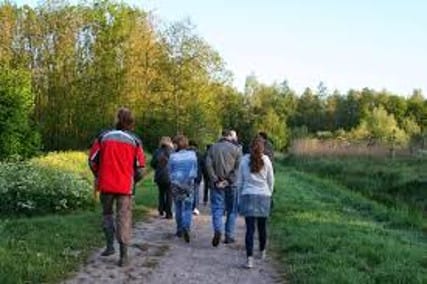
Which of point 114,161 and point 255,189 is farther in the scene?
point 255,189

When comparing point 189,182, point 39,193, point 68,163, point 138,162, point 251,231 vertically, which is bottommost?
point 39,193

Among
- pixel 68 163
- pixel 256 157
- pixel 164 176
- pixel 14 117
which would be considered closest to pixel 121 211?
pixel 256 157

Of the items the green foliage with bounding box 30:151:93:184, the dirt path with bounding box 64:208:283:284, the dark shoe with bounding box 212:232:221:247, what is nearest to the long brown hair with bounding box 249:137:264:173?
the dirt path with bounding box 64:208:283:284

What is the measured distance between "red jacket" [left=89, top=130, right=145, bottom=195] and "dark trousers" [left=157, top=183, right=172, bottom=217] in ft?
21.6

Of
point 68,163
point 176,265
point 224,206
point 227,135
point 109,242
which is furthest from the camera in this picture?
point 68,163

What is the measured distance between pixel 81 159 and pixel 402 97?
358 ft

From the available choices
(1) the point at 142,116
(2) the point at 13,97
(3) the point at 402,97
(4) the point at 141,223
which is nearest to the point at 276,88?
(3) the point at 402,97

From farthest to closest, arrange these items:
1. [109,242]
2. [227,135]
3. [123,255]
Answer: [227,135], [109,242], [123,255]

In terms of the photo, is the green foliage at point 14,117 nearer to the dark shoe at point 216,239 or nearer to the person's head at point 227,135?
the person's head at point 227,135

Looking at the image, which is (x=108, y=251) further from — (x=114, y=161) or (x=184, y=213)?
(x=184, y=213)

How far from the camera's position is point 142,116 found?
177 feet

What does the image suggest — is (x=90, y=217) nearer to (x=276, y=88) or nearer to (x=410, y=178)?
(x=410, y=178)

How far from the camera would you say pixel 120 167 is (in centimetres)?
1091

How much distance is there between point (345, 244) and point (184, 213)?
10.1 feet
